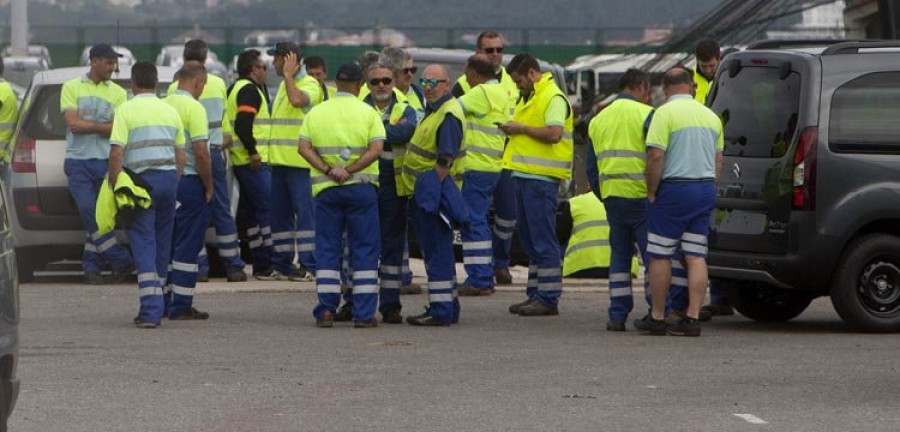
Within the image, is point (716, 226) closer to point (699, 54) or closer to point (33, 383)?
point (699, 54)

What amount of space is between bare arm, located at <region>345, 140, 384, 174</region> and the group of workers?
0.4 inches

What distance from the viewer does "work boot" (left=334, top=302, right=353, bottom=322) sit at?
1487 centimetres

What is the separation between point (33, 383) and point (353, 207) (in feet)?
11.5

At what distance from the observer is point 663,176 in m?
13.6

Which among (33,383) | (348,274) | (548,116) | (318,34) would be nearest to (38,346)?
(33,383)

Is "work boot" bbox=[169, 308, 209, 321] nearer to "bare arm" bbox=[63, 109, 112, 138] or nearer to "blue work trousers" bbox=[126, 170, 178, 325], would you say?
"blue work trousers" bbox=[126, 170, 178, 325]

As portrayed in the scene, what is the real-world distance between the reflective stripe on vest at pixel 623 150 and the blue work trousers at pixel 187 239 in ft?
9.47

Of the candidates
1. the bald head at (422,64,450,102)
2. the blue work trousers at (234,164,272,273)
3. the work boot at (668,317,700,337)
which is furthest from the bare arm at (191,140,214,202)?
the blue work trousers at (234,164,272,273)

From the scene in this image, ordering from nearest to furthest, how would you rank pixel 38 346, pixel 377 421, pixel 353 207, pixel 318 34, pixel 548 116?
pixel 377 421, pixel 38 346, pixel 353 207, pixel 548 116, pixel 318 34

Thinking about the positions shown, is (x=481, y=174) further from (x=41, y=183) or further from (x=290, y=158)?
(x=41, y=183)

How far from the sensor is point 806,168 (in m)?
13.7

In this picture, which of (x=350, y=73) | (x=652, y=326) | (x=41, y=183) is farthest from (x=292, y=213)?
(x=652, y=326)

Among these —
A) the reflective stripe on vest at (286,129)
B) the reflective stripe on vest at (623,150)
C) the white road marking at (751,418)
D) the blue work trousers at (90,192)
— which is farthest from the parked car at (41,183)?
the white road marking at (751,418)

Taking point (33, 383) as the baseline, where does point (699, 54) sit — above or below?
above
